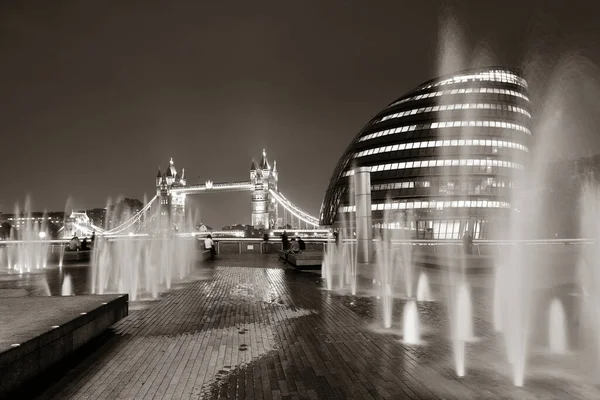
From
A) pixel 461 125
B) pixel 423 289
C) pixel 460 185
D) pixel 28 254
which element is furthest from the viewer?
pixel 461 125

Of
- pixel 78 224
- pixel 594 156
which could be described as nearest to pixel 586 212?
pixel 594 156

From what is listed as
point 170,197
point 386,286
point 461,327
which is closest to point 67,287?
point 386,286

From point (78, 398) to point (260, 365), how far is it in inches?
89.3

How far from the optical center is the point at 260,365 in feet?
19.9

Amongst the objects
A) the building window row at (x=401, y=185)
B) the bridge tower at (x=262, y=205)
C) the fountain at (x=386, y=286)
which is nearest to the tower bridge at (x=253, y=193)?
the bridge tower at (x=262, y=205)

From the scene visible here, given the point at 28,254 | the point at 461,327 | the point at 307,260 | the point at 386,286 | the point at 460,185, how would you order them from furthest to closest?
the point at 460,185
the point at 28,254
the point at 307,260
the point at 386,286
the point at 461,327

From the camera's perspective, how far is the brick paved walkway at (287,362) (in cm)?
507

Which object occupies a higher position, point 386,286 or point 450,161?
point 450,161

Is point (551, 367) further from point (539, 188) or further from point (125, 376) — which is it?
point (539, 188)

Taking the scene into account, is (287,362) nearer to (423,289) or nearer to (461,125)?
(423,289)

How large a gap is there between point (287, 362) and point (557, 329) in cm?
526

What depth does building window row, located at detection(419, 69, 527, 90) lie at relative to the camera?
66688 mm

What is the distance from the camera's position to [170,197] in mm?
149375

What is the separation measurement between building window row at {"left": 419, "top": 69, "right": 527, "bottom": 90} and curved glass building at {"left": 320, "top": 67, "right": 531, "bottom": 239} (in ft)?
10.1
